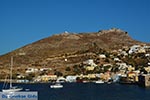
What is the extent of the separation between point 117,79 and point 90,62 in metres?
30.7

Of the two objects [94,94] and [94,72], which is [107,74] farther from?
[94,94]

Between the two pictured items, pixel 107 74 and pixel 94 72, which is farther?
pixel 94 72

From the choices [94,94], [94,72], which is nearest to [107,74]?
[94,72]

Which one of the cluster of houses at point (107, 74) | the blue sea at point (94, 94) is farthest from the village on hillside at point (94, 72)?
the blue sea at point (94, 94)

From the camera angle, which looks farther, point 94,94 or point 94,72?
point 94,72

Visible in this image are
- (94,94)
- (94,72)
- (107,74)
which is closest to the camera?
(94,94)

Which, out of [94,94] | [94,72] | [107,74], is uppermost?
[94,72]

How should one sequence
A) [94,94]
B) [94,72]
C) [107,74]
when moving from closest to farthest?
1. [94,94]
2. [107,74]
3. [94,72]

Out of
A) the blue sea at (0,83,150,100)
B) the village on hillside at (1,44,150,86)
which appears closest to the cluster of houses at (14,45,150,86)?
the village on hillside at (1,44,150,86)

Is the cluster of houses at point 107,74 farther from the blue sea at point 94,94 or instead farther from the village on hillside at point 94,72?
the blue sea at point 94,94

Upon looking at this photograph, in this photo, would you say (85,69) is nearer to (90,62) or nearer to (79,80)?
(90,62)

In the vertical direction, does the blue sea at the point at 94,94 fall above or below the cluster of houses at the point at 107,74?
below

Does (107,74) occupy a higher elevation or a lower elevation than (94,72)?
lower

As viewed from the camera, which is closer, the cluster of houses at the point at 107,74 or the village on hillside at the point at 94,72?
the cluster of houses at the point at 107,74
